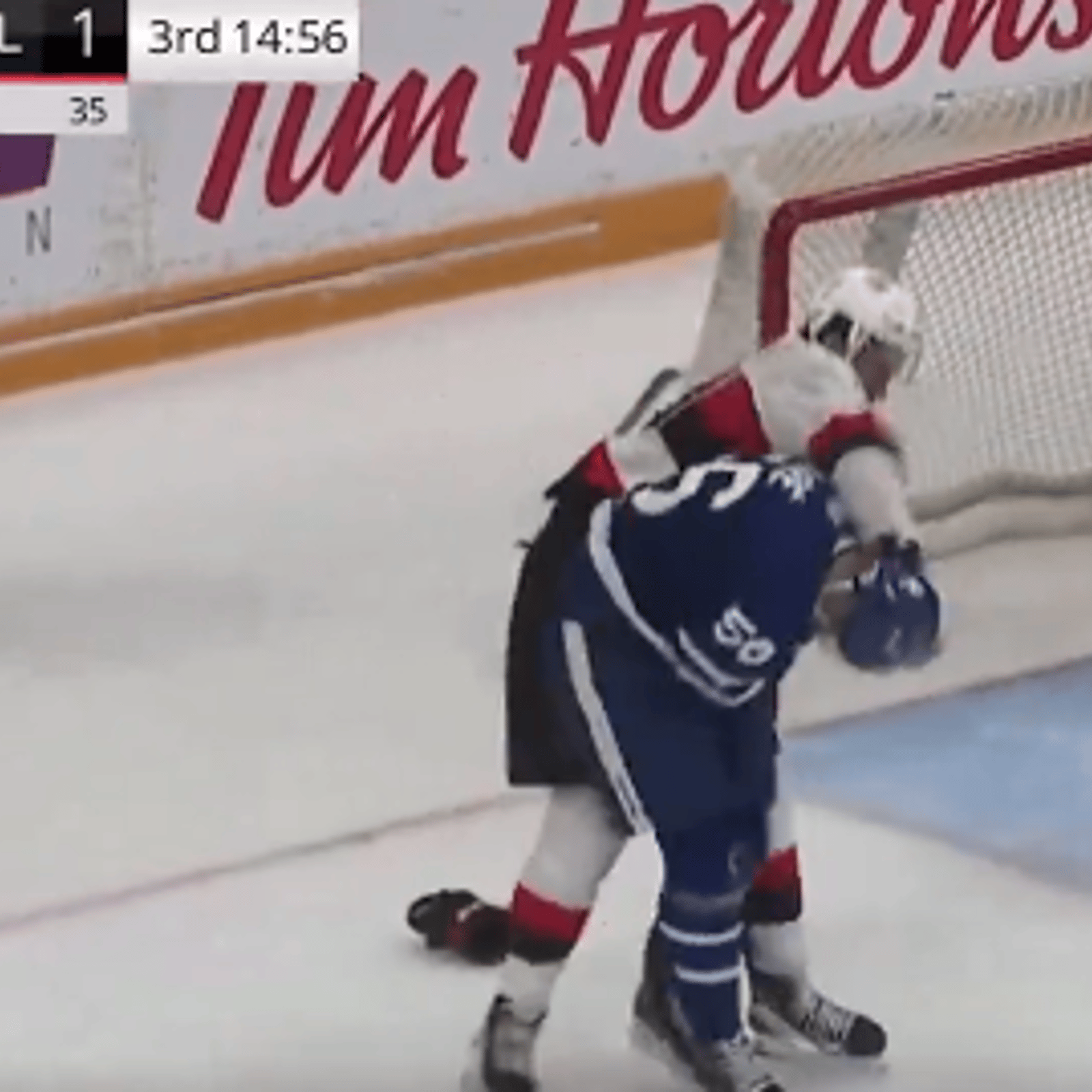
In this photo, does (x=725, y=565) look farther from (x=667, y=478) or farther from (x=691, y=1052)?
(x=691, y=1052)

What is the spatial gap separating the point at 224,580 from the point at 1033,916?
1.81 ft

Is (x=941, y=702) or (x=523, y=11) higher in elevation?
(x=523, y=11)

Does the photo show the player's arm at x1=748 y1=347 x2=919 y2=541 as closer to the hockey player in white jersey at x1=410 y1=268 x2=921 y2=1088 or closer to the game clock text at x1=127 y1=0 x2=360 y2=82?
the hockey player in white jersey at x1=410 y1=268 x2=921 y2=1088

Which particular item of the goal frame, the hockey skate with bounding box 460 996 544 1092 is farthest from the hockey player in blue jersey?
the goal frame

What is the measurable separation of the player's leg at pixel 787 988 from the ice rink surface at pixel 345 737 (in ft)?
0.05

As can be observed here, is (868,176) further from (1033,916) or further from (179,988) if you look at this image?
(179,988)

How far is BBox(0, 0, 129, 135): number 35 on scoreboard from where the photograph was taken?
1612mm

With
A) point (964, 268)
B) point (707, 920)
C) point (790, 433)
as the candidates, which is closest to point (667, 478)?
point (790, 433)

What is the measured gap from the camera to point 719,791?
162 cm

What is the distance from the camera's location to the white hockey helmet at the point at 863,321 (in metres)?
1.64

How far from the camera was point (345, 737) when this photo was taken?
5.81 feet

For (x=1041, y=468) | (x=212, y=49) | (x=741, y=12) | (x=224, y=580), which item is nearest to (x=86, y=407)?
(x=224, y=580)

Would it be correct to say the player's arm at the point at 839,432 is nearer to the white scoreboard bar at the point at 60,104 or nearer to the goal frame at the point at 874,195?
the goal frame at the point at 874,195

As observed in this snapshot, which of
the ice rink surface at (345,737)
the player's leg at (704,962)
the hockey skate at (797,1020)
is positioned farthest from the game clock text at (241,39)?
the hockey skate at (797,1020)
